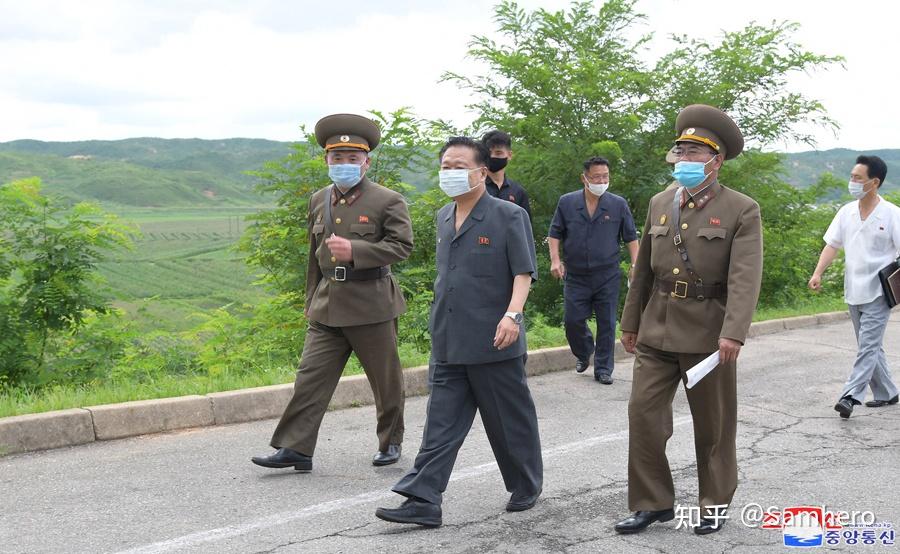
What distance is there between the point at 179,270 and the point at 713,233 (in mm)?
79275

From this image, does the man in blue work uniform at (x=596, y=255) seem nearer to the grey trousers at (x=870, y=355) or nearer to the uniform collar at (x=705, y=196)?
the grey trousers at (x=870, y=355)

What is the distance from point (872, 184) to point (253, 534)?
549cm

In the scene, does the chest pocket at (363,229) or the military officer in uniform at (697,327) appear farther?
the chest pocket at (363,229)

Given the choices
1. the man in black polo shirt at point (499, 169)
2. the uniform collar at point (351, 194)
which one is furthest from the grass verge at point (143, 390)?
the uniform collar at point (351, 194)

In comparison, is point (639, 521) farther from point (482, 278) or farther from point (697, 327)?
point (482, 278)

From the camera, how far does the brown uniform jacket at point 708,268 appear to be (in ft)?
15.2

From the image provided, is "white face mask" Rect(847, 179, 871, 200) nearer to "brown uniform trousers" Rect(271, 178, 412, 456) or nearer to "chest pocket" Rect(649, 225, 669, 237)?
"chest pocket" Rect(649, 225, 669, 237)

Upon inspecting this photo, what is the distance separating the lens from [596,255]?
897 cm

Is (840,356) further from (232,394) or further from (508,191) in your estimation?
(232,394)

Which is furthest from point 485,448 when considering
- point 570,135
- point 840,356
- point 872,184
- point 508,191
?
point 570,135

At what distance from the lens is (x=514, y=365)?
5094 mm

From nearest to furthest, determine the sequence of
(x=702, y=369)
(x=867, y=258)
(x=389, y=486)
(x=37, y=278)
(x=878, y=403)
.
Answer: (x=702, y=369)
(x=389, y=486)
(x=867, y=258)
(x=878, y=403)
(x=37, y=278)

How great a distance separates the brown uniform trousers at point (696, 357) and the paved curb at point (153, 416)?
330 cm

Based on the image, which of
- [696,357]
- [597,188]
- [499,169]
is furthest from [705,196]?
[597,188]
